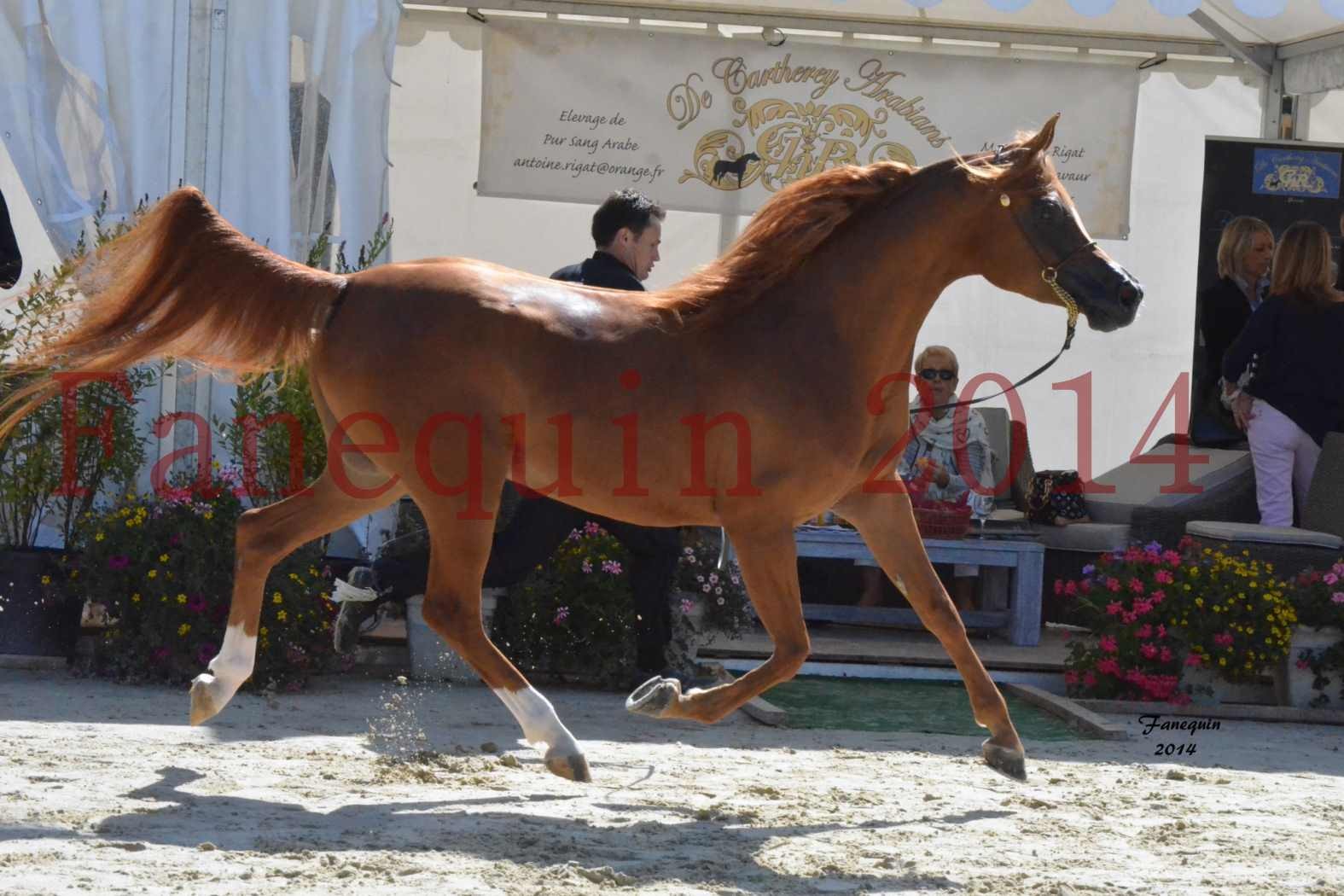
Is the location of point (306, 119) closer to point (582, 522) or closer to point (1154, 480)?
point (582, 522)

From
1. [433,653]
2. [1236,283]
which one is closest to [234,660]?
[433,653]

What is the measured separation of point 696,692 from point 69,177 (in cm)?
356

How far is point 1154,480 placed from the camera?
872cm

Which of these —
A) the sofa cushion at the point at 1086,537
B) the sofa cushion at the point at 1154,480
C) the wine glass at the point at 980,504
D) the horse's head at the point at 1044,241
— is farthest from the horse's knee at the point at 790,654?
the sofa cushion at the point at 1154,480

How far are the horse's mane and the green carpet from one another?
2035mm

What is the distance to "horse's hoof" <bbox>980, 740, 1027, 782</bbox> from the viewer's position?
4.46 metres

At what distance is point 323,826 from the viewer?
3736 millimetres

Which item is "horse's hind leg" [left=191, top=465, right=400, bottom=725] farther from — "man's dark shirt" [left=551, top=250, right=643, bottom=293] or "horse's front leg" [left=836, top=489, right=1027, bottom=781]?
"man's dark shirt" [left=551, top=250, right=643, bottom=293]

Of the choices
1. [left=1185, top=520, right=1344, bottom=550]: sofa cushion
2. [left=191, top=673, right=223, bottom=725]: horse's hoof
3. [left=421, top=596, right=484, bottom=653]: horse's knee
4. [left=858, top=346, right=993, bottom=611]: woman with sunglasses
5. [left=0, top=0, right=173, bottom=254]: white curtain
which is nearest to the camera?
[left=421, top=596, right=484, bottom=653]: horse's knee

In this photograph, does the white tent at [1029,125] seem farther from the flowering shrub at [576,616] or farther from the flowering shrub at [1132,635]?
the flowering shrub at [576,616]

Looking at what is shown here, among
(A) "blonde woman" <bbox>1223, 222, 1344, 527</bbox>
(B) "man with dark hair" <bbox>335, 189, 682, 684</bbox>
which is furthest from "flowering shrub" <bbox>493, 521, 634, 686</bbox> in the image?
(A) "blonde woman" <bbox>1223, 222, 1344, 527</bbox>

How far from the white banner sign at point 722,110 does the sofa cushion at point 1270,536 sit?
8.11ft

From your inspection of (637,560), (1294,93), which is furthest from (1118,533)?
(637,560)

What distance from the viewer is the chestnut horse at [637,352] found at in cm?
420
